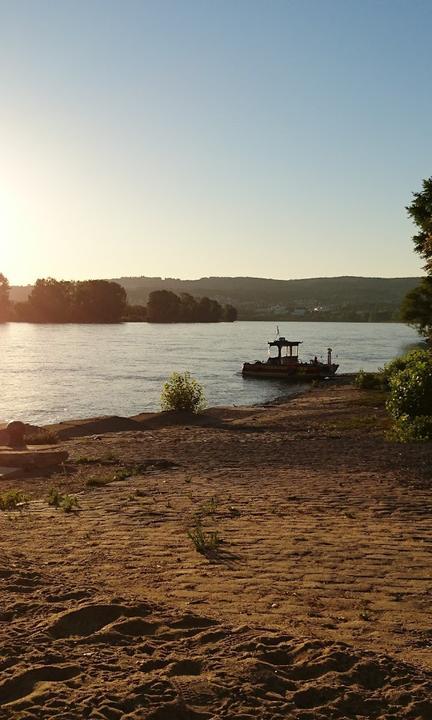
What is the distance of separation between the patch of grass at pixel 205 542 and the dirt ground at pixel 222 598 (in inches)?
1.4

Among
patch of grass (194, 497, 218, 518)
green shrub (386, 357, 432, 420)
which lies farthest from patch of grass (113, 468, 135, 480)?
green shrub (386, 357, 432, 420)

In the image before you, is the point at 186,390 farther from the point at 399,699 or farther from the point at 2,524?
the point at 399,699

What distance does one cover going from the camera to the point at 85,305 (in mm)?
183750

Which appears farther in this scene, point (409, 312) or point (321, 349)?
point (321, 349)

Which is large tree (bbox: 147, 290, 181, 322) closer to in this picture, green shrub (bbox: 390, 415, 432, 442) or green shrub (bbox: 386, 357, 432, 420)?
green shrub (bbox: 386, 357, 432, 420)

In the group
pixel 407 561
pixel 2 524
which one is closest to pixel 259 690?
pixel 407 561

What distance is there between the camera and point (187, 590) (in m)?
6.64

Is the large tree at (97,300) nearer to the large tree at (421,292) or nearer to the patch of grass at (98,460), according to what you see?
the large tree at (421,292)

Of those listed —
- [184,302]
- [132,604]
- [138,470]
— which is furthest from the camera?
[184,302]

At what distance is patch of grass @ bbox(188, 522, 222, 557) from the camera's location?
7.90 m

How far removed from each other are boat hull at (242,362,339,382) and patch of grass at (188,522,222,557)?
55.2 metres

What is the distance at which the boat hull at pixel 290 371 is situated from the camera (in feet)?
209

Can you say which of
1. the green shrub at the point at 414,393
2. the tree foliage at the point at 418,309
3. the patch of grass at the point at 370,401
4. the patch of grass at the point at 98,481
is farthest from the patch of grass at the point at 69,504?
the tree foliage at the point at 418,309

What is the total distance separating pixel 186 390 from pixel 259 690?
28662 millimetres
